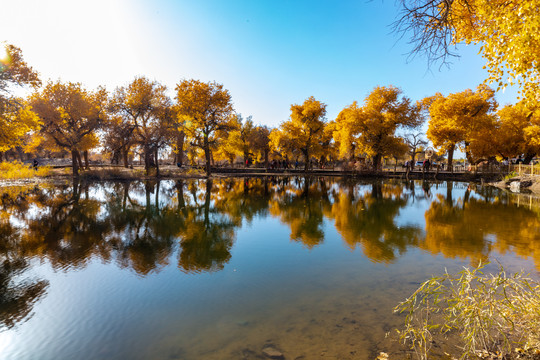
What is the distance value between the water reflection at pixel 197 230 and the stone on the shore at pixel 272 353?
11.7 feet

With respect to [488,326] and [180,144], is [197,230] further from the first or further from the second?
[180,144]

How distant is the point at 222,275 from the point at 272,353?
3215mm

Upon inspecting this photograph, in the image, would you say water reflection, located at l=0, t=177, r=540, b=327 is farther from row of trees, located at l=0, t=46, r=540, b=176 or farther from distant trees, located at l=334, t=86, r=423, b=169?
distant trees, located at l=334, t=86, r=423, b=169

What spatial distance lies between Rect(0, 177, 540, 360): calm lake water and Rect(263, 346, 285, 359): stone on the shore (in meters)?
0.14

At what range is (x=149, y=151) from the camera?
3556cm

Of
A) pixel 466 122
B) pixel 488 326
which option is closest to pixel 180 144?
pixel 466 122

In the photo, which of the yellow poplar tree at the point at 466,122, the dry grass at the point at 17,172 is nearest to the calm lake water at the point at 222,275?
the dry grass at the point at 17,172

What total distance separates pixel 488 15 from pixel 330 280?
6221mm

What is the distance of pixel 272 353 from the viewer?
13.8 feet

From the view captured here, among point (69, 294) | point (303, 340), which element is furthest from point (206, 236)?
point (303, 340)

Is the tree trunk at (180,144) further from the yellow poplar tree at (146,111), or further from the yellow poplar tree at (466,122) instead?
the yellow poplar tree at (466,122)

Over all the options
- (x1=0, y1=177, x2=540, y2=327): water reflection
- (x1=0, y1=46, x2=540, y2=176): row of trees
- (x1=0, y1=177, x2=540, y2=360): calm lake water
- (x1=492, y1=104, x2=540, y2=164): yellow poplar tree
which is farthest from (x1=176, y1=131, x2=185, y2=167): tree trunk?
(x1=492, y1=104, x2=540, y2=164): yellow poplar tree

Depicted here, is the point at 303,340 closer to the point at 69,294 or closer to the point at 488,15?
the point at 69,294

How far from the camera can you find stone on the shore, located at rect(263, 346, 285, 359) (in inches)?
163
